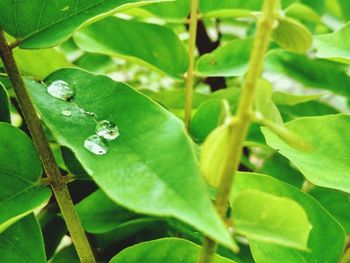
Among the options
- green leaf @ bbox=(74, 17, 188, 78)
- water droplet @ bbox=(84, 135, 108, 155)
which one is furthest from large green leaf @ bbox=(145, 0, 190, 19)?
water droplet @ bbox=(84, 135, 108, 155)

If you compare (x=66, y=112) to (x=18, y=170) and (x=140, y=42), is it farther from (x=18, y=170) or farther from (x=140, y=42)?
(x=140, y=42)

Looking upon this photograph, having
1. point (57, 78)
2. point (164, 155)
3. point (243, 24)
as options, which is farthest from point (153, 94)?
point (243, 24)

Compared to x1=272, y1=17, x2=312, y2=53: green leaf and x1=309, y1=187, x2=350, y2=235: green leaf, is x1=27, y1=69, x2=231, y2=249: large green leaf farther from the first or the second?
x1=309, y1=187, x2=350, y2=235: green leaf

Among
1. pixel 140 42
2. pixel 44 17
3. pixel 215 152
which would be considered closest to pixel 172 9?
pixel 140 42

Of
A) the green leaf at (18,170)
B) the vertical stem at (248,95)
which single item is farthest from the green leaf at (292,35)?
the green leaf at (18,170)

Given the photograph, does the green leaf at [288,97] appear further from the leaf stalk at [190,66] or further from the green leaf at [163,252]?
the green leaf at [163,252]

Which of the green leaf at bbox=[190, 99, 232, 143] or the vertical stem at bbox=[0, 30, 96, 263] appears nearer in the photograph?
the vertical stem at bbox=[0, 30, 96, 263]
